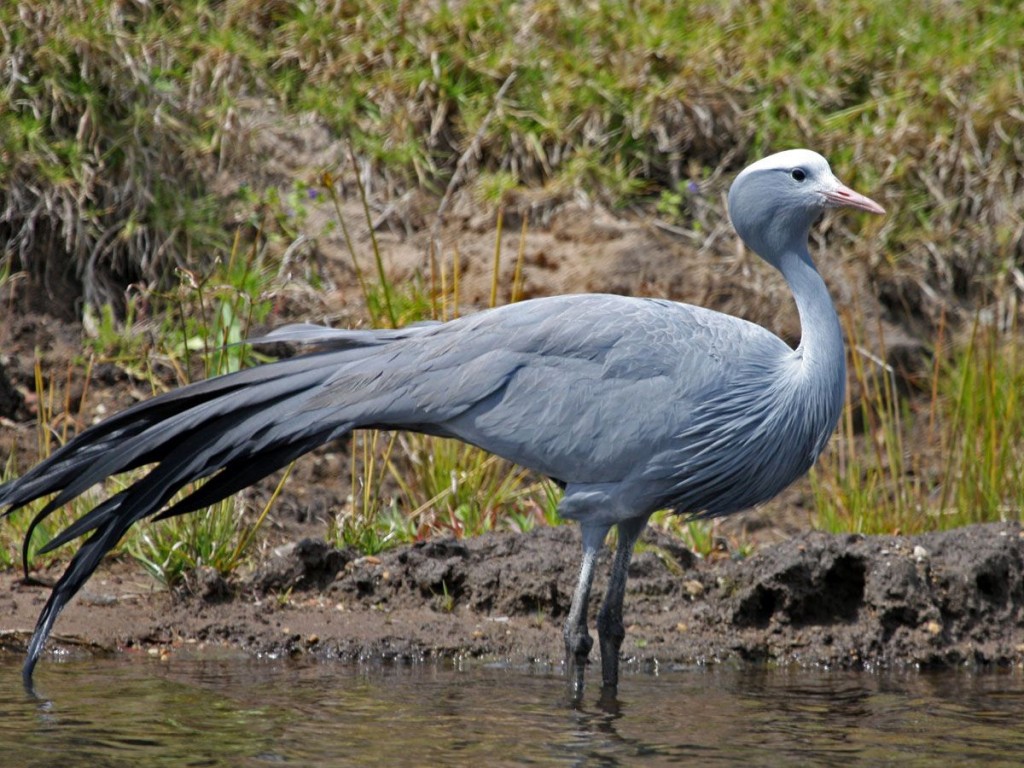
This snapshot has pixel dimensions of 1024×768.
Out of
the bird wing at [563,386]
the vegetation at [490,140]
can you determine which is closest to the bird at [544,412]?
the bird wing at [563,386]

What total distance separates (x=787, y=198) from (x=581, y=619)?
5.16ft

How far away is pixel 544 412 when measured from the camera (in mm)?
4887

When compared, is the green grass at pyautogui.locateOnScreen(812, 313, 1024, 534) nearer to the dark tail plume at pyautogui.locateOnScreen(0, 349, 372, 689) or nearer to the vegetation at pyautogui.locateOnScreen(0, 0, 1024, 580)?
the vegetation at pyautogui.locateOnScreen(0, 0, 1024, 580)

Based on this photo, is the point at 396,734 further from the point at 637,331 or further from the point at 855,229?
the point at 855,229

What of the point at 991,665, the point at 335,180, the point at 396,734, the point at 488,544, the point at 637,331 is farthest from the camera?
the point at 335,180

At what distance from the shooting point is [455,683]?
500 cm

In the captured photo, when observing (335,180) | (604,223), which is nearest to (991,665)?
(604,223)

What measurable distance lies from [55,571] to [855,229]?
15.0 feet

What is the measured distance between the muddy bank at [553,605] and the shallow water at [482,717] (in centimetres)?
14

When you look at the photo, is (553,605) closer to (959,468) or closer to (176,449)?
(176,449)

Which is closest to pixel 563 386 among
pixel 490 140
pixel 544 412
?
pixel 544 412

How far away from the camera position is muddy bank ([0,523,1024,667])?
5.43 m

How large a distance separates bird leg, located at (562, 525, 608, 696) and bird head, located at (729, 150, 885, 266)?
1.18 metres

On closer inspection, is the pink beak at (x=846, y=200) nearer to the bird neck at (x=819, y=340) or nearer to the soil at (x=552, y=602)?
the bird neck at (x=819, y=340)
